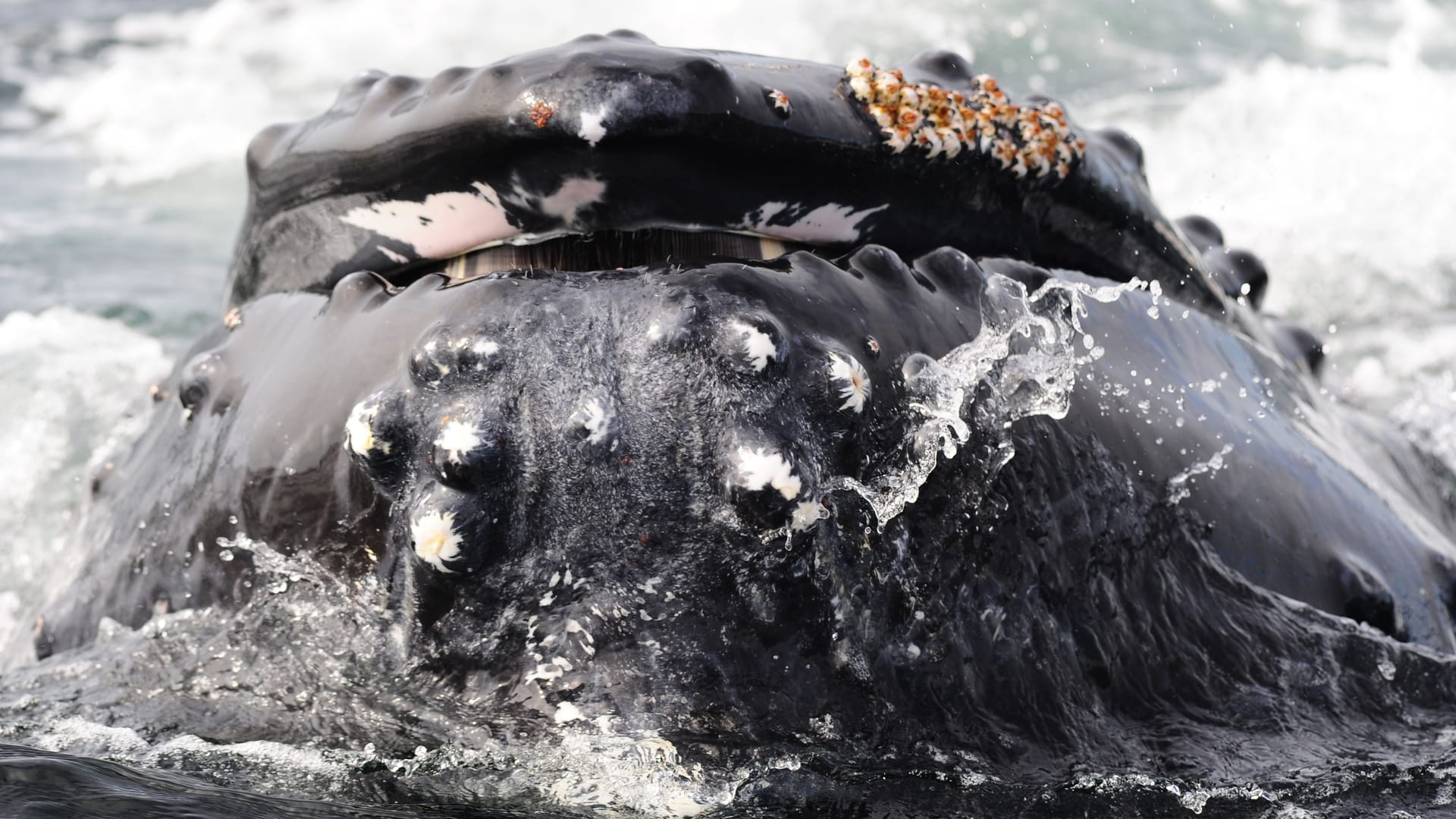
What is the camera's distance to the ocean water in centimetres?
581

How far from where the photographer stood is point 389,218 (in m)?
3.14

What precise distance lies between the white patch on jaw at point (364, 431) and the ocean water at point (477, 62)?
59 centimetres

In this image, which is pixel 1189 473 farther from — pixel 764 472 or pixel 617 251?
pixel 617 251

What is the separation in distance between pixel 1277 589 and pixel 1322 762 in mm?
404

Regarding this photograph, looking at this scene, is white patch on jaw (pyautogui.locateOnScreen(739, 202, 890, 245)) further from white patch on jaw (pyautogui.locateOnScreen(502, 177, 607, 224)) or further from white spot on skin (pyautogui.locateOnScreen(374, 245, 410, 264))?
white spot on skin (pyautogui.locateOnScreen(374, 245, 410, 264))

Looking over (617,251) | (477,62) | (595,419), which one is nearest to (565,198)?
(617,251)

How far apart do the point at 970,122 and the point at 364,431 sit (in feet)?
4.68

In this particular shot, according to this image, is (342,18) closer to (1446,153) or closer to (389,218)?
(1446,153)

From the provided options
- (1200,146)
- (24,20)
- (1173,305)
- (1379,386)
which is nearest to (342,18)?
(24,20)

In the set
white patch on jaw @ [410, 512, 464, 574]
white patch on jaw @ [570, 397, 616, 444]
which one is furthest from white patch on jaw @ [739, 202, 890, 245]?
white patch on jaw @ [410, 512, 464, 574]

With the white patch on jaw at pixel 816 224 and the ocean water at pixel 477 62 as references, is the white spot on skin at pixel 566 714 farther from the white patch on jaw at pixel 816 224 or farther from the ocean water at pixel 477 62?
the white patch on jaw at pixel 816 224

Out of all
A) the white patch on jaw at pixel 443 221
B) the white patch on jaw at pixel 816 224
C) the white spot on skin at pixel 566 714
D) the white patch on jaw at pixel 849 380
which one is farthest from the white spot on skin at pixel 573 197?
the white spot on skin at pixel 566 714

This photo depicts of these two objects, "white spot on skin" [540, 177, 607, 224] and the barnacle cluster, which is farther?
the barnacle cluster

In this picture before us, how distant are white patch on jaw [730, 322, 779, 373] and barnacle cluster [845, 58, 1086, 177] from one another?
2.25ft
